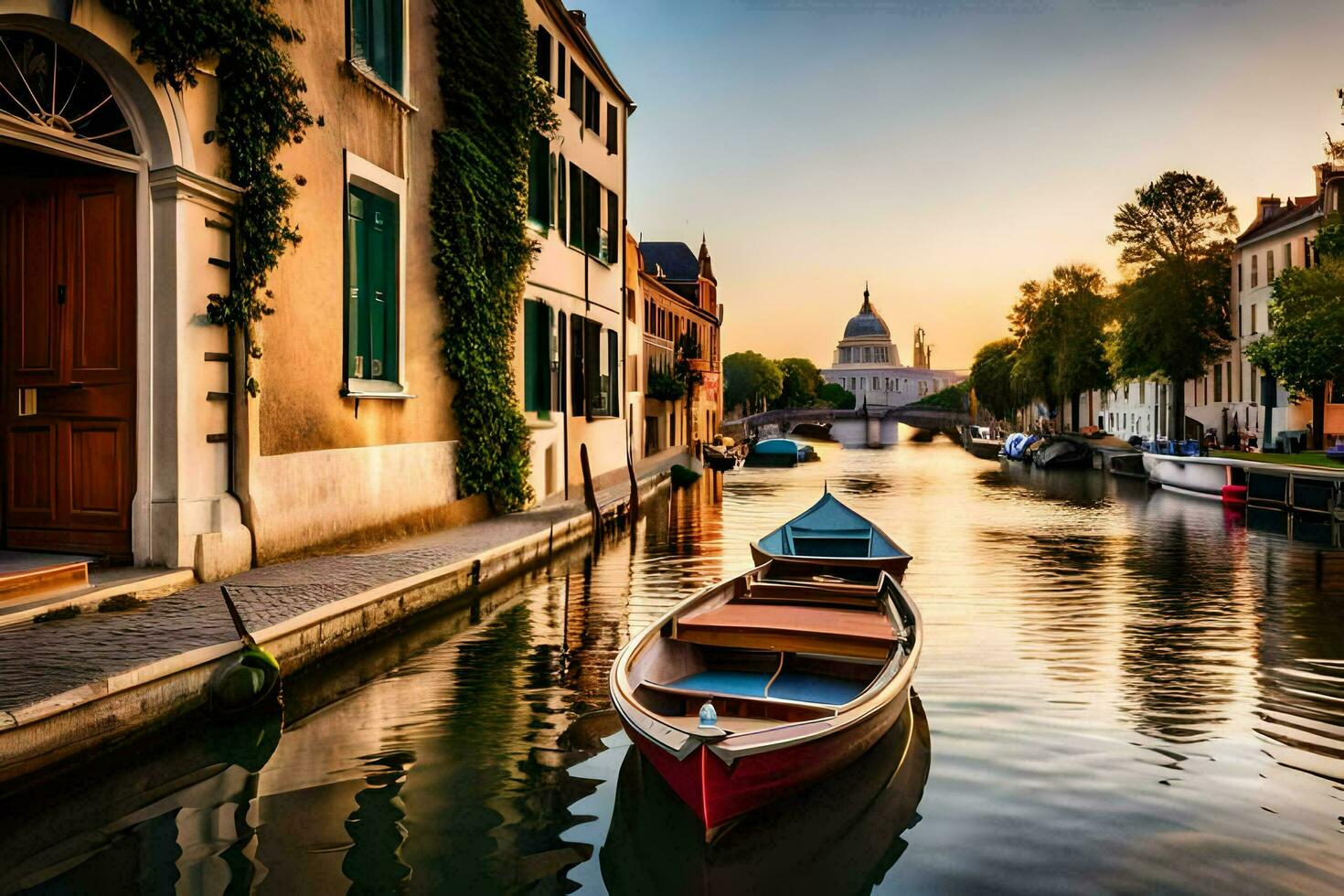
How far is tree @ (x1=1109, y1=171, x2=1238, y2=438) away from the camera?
1646 inches

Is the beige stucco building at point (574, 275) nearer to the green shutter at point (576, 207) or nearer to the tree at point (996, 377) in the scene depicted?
the green shutter at point (576, 207)

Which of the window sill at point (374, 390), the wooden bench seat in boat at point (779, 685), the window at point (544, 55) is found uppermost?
the window at point (544, 55)

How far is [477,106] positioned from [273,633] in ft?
34.8

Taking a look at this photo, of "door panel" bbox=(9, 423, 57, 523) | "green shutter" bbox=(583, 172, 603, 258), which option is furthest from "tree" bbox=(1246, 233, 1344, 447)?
"door panel" bbox=(9, 423, 57, 523)

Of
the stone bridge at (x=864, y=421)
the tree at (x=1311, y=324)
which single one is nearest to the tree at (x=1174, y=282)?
the tree at (x=1311, y=324)

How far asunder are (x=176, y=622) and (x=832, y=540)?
7.91 m

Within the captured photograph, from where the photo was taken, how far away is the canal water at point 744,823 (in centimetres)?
511

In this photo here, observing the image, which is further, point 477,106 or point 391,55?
point 477,106

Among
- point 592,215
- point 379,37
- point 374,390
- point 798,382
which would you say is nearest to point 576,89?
point 592,215

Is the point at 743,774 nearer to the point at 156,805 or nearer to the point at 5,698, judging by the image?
the point at 156,805

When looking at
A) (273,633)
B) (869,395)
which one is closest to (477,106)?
(273,633)

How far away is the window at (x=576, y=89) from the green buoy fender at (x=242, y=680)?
17416 mm

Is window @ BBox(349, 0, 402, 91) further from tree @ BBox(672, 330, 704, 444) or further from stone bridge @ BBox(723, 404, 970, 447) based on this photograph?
stone bridge @ BBox(723, 404, 970, 447)

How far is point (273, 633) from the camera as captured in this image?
299 inches
